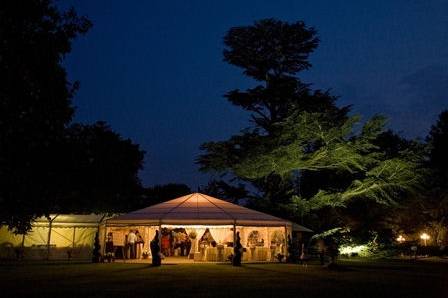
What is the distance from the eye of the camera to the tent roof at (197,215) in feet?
89.4

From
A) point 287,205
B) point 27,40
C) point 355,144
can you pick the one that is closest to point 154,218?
point 287,205

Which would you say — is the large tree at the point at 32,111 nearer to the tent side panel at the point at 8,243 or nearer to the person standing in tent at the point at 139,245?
the person standing in tent at the point at 139,245

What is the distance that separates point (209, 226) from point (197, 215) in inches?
57.0

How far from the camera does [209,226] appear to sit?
28922 millimetres

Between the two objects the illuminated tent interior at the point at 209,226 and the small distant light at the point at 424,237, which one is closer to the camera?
the illuminated tent interior at the point at 209,226

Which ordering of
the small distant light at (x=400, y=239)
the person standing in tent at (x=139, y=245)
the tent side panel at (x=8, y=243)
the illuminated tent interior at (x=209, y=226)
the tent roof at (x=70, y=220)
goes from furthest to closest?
the small distant light at (x=400, y=239) → the tent side panel at (x=8, y=243) → the tent roof at (x=70, y=220) → the person standing in tent at (x=139, y=245) → the illuminated tent interior at (x=209, y=226)

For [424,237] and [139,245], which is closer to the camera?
[139,245]

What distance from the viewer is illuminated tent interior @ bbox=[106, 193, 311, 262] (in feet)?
89.9

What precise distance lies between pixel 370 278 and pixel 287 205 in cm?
A: 1400

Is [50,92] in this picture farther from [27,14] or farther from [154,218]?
[154,218]

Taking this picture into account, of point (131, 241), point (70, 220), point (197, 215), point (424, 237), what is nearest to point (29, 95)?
point (197, 215)

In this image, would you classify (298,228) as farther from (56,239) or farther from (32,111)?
(32,111)

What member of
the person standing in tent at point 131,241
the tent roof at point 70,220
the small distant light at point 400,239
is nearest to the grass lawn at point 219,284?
the person standing in tent at point 131,241

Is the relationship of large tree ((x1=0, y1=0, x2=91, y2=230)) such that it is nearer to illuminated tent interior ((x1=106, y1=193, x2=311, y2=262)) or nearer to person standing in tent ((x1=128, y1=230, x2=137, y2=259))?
illuminated tent interior ((x1=106, y1=193, x2=311, y2=262))
